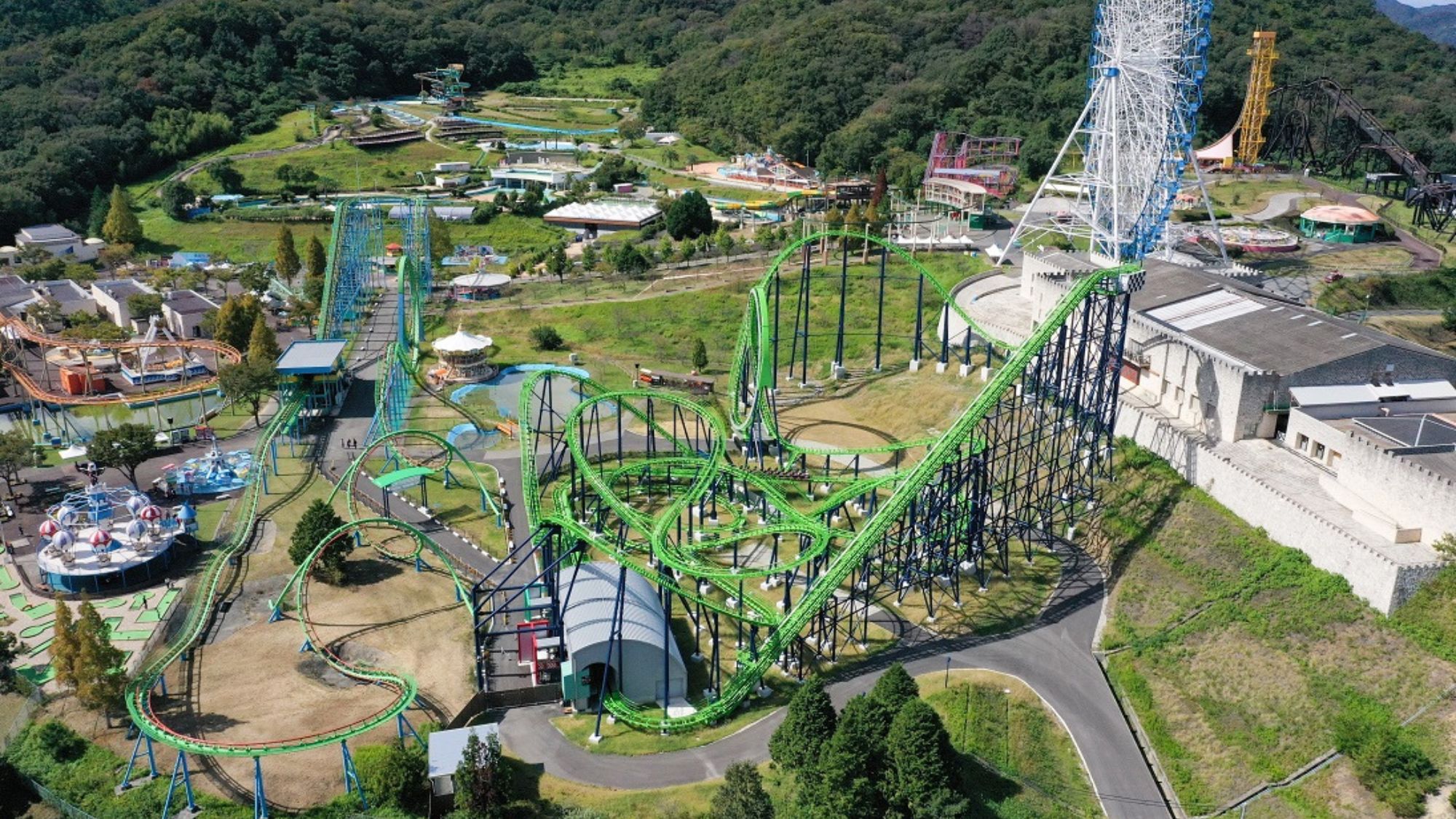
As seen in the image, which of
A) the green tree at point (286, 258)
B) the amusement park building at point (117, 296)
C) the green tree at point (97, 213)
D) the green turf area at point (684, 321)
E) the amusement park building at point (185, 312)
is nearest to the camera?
the green turf area at point (684, 321)

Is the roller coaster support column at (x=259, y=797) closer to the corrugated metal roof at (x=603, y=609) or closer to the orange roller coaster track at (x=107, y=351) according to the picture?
the corrugated metal roof at (x=603, y=609)

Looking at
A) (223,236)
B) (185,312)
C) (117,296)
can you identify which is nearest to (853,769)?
(185,312)

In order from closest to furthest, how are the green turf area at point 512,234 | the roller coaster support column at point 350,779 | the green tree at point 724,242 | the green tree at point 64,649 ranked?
the roller coaster support column at point 350,779 < the green tree at point 64,649 < the green tree at point 724,242 < the green turf area at point 512,234

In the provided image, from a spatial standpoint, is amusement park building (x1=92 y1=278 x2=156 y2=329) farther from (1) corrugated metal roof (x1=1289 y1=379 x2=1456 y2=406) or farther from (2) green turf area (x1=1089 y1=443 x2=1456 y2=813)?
(1) corrugated metal roof (x1=1289 y1=379 x2=1456 y2=406)

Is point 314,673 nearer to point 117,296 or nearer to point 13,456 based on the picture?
point 13,456

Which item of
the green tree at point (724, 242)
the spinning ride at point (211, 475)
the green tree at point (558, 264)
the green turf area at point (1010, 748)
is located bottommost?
the green turf area at point (1010, 748)

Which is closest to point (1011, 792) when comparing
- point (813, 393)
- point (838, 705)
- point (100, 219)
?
point (838, 705)

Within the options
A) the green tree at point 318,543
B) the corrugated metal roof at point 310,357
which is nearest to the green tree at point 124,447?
the corrugated metal roof at point 310,357
